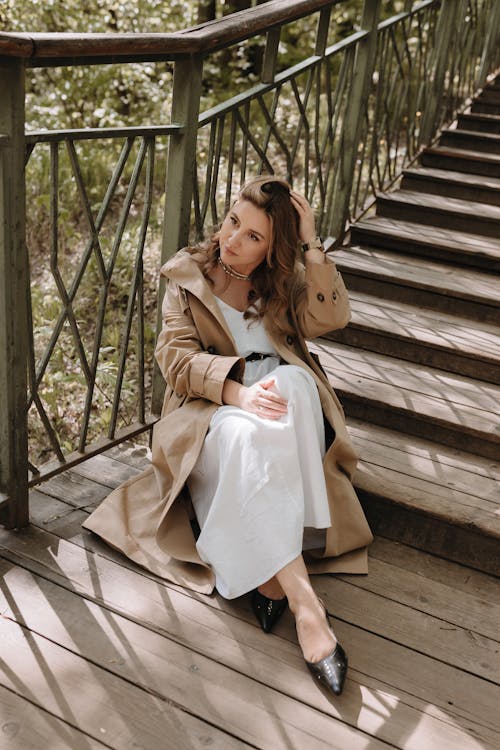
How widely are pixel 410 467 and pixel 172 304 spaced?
39.9 inches

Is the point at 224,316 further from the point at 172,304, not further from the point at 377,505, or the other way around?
the point at 377,505

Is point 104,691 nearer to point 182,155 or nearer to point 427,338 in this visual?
point 182,155

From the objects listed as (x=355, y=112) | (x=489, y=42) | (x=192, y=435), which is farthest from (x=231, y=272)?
(x=489, y=42)

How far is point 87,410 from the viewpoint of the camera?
8.44 ft

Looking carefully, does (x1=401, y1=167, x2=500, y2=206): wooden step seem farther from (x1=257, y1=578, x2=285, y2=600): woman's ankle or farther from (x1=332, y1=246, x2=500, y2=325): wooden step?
(x1=257, y1=578, x2=285, y2=600): woman's ankle

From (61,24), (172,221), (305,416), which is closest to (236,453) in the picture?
(305,416)

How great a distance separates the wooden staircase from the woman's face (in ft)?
2.75

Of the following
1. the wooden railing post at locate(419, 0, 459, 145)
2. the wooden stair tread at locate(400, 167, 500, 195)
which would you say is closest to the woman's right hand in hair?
the wooden stair tread at locate(400, 167, 500, 195)

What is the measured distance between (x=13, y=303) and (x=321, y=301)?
936mm

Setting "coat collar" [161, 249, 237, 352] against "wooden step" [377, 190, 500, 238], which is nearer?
"coat collar" [161, 249, 237, 352]

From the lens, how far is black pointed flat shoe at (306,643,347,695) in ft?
6.29

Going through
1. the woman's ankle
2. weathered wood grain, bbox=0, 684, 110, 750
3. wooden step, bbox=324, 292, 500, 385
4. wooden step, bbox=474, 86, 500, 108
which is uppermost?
wooden step, bbox=474, 86, 500, 108

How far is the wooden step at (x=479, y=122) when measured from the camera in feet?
15.8

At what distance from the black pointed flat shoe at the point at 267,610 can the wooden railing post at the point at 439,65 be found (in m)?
3.34
